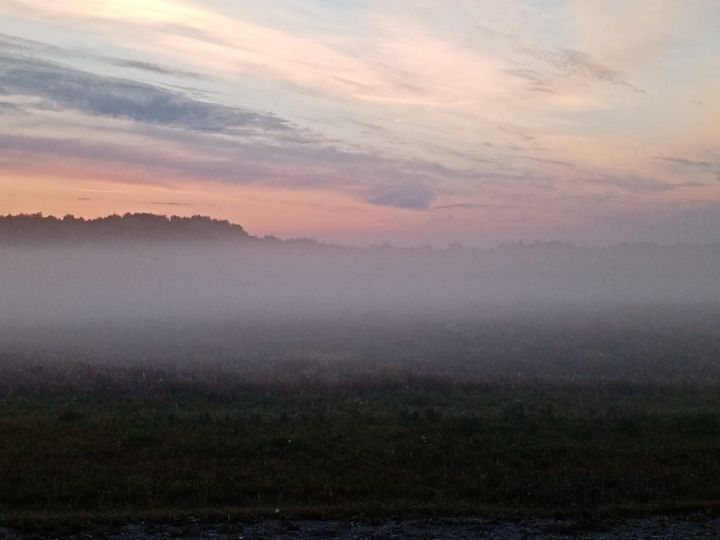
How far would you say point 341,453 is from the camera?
14.1 metres

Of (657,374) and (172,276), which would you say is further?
(172,276)

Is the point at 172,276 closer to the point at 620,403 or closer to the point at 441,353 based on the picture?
the point at 441,353

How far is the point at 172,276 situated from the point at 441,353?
136m

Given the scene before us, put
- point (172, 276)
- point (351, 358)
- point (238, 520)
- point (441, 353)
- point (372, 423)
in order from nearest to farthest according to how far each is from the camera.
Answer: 1. point (238, 520)
2. point (372, 423)
3. point (351, 358)
4. point (441, 353)
5. point (172, 276)

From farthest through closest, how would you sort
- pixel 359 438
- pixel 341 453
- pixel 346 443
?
1. pixel 359 438
2. pixel 346 443
3. pixel 341 453

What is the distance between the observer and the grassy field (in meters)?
11.3

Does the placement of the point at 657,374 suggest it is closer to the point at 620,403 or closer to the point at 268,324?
the point at 620,403

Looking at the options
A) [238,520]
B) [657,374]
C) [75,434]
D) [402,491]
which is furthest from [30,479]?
[657,374]

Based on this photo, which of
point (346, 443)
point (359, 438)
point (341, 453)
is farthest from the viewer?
point (359, 438)

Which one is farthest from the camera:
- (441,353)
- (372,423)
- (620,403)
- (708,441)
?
(441,353)

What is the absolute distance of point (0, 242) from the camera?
171125 mm

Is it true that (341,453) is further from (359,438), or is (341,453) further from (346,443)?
(359,438)

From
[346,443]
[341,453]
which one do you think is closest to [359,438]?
[346,443]

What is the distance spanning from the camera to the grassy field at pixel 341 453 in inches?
445
